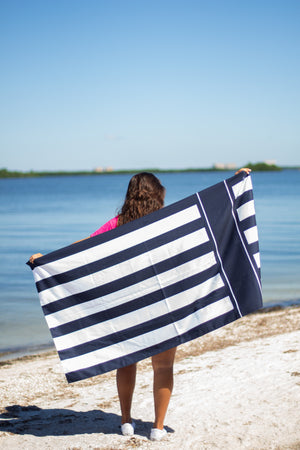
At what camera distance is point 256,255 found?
405 cm

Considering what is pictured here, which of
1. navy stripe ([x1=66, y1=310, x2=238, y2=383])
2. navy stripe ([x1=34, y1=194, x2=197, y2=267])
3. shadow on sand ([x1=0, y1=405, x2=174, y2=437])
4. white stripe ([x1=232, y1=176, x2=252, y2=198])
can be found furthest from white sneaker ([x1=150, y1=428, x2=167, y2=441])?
white stripe ([x1=232, y1=176, x2=252, y2=198])

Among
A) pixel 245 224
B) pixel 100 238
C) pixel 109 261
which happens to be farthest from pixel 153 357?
pixel 245 224

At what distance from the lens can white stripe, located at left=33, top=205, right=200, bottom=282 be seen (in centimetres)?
383

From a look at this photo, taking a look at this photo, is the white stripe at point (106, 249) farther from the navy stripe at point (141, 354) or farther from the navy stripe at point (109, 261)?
the navy stripe at point (141, 354)

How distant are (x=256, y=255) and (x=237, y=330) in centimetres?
462

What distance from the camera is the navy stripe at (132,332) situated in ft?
12.6

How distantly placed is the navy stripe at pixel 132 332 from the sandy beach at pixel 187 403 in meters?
0.72

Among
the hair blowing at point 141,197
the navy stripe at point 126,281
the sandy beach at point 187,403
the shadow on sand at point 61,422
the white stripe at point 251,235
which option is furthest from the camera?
the shadow on sand at point 61,422

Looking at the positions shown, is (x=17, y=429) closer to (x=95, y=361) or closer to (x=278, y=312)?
(x=95, y=361)

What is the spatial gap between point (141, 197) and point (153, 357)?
1212mm

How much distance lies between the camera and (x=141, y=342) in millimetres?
3832

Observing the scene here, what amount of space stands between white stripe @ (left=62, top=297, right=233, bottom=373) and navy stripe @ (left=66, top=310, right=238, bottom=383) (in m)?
0.02

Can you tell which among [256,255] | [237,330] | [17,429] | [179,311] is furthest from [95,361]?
[237,330]

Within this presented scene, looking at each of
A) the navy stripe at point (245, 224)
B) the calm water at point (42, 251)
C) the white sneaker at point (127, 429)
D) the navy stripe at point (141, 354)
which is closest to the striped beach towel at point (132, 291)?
the navy stripe at point (141, 354)
